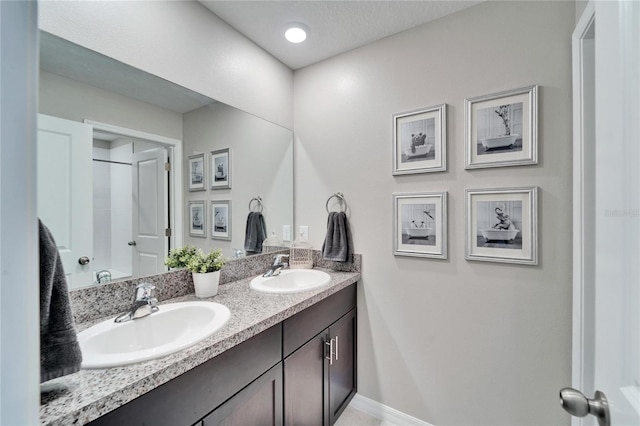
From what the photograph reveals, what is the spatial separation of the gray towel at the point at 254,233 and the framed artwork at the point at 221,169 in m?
0.30

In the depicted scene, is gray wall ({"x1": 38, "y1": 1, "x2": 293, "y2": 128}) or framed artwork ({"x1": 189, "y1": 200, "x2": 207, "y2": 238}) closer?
gray wall ({"x1": 38, "y1": 1, "x2": 293, "y2": 128})

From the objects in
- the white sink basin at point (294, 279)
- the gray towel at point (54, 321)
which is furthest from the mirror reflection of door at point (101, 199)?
the white sink basin at point (294, 279)

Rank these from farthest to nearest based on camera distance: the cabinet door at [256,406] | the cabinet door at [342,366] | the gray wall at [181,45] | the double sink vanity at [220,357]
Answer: the cabinet door at [342,366], the gray wall at [181,45], the cabinet door at [256,406], the double sink vanity at [220,357]

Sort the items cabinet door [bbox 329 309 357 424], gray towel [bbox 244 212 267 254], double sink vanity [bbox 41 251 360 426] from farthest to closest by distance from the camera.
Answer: gray towel [bbox 244 212 267 254] < cabinet door [bbox 329 309 357 424] < double sink vanity [bbox 41 251 360 426]

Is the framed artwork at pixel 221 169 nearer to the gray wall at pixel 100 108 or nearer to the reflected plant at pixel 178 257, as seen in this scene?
the gray wall at pixel 100 108

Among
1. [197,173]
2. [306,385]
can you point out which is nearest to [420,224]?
[306,385]

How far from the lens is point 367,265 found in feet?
6.10

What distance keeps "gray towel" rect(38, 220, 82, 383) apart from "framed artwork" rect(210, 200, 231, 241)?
928mm

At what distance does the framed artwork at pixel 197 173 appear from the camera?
1510mm

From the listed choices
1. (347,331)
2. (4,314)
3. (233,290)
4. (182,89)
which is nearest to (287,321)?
(233,290)

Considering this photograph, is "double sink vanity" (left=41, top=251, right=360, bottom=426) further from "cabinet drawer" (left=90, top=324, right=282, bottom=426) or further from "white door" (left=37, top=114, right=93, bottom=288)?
"white door" (left=37, top=114, right=93, bottom=288)

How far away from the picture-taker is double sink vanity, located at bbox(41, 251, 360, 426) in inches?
27.8

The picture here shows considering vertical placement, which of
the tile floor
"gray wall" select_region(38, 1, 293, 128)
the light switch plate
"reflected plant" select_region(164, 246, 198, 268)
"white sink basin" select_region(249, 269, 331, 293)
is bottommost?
the tile floor

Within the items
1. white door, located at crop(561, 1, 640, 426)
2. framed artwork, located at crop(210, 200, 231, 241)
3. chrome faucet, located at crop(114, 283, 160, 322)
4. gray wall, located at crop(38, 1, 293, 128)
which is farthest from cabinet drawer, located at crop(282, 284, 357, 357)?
gray wall, located at crop(38, 1, 293, 128)
